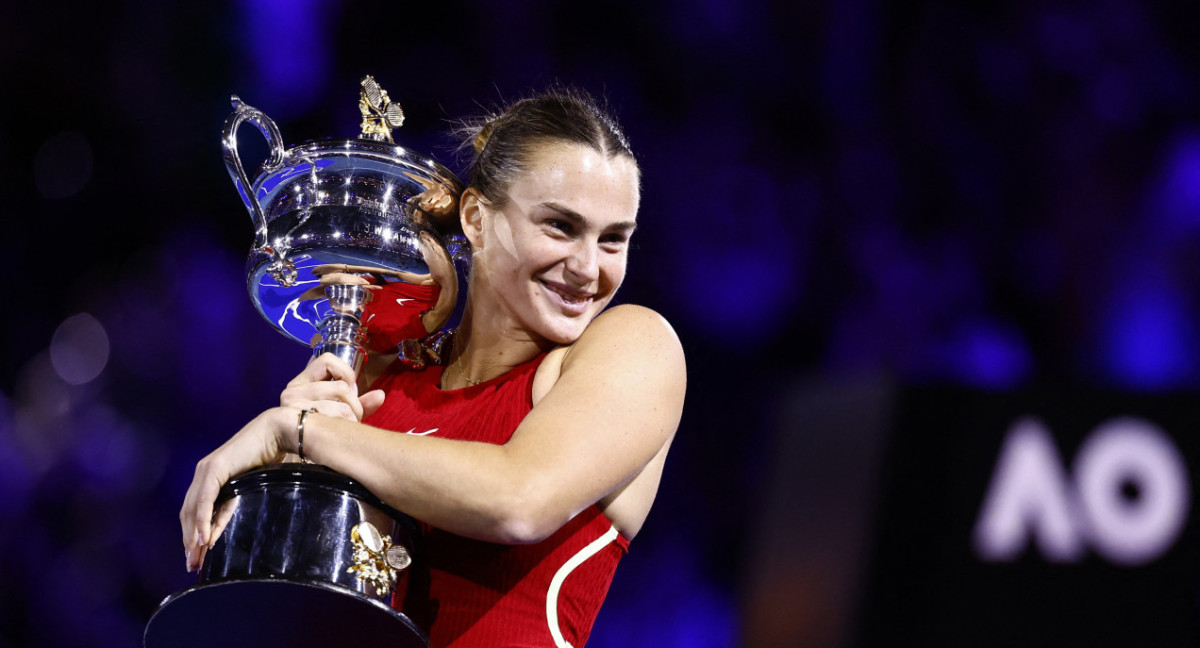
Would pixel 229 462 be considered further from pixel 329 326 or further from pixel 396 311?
pixel 396 311

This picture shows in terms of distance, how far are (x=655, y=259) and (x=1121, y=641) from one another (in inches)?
55.7

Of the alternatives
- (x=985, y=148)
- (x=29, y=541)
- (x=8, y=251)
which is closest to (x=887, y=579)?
(x=985, y=148)

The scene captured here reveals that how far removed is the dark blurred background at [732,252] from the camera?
2.52 m

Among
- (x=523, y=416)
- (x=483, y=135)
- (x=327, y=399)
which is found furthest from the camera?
(x=483, y=135)

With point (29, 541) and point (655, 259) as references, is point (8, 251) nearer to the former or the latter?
point (29, 541)

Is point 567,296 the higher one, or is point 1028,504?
point 567,296

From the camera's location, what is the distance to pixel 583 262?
55.7 inches

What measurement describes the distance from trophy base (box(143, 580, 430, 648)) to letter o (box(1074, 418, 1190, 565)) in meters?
1.64

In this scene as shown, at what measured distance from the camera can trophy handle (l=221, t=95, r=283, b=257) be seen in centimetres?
145

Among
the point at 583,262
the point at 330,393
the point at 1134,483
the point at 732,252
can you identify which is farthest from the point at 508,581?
the point at 732,252

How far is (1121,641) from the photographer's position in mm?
2084

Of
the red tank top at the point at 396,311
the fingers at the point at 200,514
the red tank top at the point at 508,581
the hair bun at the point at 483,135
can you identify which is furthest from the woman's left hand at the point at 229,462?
the hair bun at the point at 483,135

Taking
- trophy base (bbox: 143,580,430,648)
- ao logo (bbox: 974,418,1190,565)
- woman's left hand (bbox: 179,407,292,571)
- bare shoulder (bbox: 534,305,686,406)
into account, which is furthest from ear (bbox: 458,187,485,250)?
ao logo (bbox: 974,418,1190,565)

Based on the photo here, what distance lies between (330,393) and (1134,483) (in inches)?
67.7
